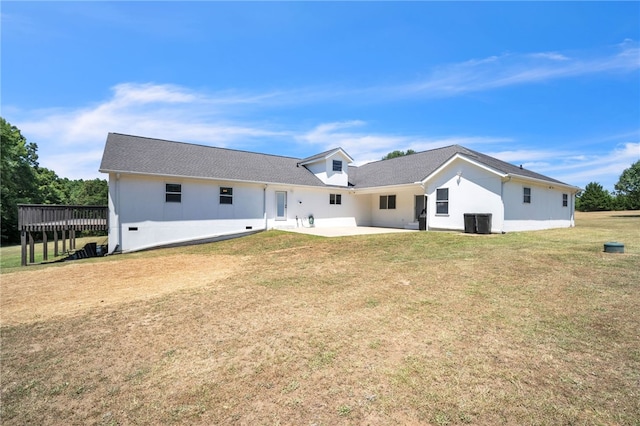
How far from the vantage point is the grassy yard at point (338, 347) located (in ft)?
9.16

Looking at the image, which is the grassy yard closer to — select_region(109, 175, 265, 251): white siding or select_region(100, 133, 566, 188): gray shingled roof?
select_region(109, 175, 265, 251): white siding

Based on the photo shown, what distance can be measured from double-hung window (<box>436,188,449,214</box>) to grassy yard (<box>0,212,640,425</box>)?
28.4ft

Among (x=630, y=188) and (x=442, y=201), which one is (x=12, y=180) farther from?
(x=630, y=188)

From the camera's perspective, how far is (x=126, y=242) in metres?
14.5

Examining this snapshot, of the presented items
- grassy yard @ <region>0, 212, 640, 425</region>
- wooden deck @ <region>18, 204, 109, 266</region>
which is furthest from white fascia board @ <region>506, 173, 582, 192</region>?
wooden deck @ <region>18, 204, 109, 266</region>

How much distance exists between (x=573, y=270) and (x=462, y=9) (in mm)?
9861

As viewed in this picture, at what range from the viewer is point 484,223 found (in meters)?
14.5

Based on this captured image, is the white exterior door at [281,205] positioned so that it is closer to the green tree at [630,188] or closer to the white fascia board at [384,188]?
the white fascia board at [384,188]

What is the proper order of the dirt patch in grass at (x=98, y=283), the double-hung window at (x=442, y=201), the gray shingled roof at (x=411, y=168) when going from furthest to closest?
the gray shingled roof at (x=411, y=168) < the double-hung window at (x=442, y=201) < the dirt patch in grass at (x=98, y=283)

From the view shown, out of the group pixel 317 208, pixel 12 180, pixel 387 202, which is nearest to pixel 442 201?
pixel 387 202

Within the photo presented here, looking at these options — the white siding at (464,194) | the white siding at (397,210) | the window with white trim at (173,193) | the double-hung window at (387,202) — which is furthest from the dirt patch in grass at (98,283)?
the double-hung window at (387,202)

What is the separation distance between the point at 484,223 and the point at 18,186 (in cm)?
4614

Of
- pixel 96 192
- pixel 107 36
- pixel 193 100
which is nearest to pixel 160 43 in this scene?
pixel 107 36

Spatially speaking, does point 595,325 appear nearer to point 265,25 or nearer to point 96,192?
point 265,25
